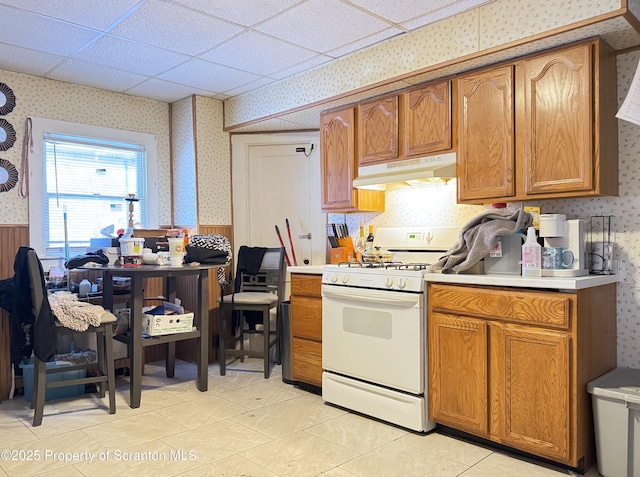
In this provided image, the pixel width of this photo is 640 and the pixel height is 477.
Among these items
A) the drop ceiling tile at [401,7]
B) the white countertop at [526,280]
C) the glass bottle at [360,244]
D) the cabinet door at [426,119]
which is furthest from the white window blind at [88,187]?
the white countertop at [526,280]

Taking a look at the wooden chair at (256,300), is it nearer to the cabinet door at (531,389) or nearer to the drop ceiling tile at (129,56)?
the drop ceiling tile at (129,56)

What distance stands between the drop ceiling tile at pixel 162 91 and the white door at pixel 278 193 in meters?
0.61

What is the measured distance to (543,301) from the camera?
229 cm

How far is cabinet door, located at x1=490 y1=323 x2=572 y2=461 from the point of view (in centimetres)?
224

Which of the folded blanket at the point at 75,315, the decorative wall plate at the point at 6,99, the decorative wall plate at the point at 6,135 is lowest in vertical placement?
the folded blanket at the point at 75,315

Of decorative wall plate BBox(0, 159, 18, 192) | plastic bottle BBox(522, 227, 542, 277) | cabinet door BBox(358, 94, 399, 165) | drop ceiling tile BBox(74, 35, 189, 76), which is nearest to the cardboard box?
decorative wall plate BBox(0, 159, 18, 192)

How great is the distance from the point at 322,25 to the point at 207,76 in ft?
4.29

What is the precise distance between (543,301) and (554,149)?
2.70 feet

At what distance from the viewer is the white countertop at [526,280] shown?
2221 mm

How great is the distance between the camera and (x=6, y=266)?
3590 millimetres

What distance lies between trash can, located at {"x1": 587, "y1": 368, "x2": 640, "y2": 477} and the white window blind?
3561 millimetres

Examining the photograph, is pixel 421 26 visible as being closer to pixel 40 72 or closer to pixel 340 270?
pixel 340 270

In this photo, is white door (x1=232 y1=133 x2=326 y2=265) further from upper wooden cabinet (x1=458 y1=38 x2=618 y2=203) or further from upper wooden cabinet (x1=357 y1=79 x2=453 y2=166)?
upper wooden cabinet (x1=458 y1=38 x2=618 y2=203)

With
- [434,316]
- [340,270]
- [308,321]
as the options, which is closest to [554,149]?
[434,316]
